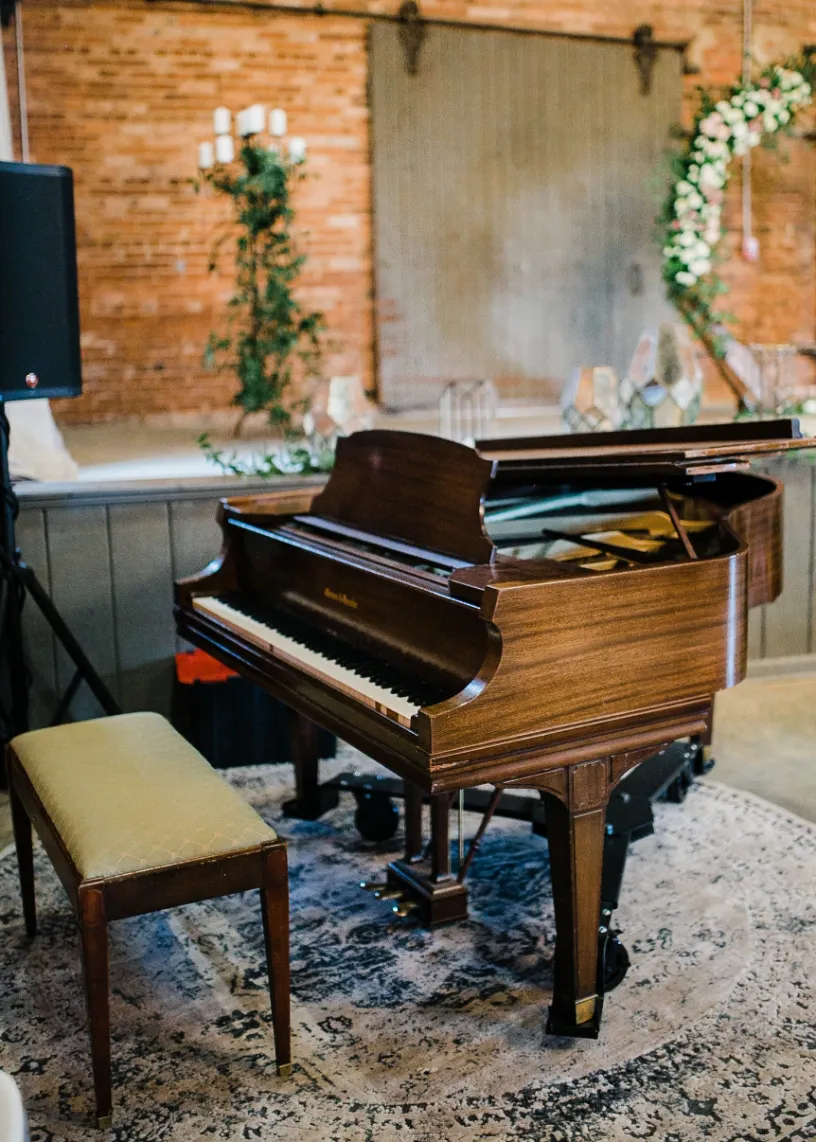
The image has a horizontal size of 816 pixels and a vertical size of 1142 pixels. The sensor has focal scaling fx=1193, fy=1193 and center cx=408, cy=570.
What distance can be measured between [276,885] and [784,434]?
1.51 meters

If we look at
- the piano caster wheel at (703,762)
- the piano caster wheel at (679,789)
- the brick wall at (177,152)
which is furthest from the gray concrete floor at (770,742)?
the brick wall at (177,152)

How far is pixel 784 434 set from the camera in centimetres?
272

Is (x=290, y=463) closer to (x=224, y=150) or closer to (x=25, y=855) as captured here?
(x=25, y=855)

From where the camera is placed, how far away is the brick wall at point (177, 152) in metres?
7.64

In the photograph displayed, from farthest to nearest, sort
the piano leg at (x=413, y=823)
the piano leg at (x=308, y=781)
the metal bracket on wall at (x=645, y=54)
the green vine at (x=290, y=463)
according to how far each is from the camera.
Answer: the metal bracket on wall at (x=645, y=54)
the green vine at (x=290, y=463)
the piano leg at (x=308, y=781)
the piano leg at (x=413, y=823)

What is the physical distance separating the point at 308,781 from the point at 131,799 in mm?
1273

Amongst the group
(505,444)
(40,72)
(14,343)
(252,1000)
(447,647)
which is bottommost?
(252,1000)

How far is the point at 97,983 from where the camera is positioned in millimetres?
2113

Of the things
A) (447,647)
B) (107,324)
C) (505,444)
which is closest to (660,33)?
(107,324)

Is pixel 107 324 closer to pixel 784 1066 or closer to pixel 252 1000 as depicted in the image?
pixel 252 1000

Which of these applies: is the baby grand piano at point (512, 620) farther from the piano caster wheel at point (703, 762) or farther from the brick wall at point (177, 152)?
the brick wall at point (177, 152)

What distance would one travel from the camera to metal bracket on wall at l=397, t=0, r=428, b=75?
823cm

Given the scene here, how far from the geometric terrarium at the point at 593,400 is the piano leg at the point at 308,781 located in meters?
2.23

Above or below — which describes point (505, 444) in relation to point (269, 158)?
below
